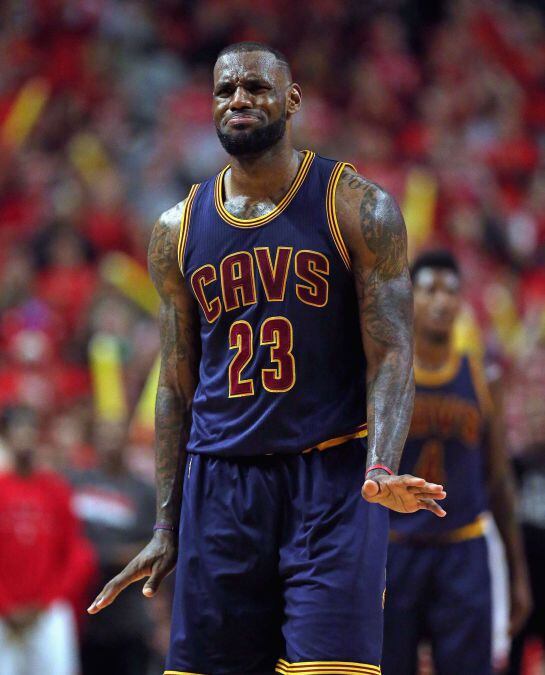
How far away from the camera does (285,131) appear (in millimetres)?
4387

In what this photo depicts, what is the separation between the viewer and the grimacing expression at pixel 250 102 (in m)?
4.26

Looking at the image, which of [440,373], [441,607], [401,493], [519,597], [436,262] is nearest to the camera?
[401,493]

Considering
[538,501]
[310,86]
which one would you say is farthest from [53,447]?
[310,86]

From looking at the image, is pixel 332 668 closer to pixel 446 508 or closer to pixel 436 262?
pixel 446 508

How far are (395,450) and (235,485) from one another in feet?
1.76

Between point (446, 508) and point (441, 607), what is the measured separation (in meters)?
0.44

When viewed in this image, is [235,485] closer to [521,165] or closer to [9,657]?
[9,657]

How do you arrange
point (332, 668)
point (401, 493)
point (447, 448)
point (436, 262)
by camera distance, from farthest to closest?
point (436, 262)
point (447, 448)
point (332, 668)
point (401, 493)

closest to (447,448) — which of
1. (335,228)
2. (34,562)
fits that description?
(335,228)

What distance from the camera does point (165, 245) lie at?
179 inches

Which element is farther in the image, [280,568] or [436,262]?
[436,262]

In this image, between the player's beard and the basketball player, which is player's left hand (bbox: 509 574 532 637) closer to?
the basketball player

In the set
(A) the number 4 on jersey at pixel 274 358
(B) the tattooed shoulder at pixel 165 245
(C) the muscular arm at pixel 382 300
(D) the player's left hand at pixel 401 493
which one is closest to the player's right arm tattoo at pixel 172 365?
(B) the tattooed shoulder at pixel 165 245

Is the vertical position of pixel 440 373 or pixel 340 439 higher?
pixel 440 373
